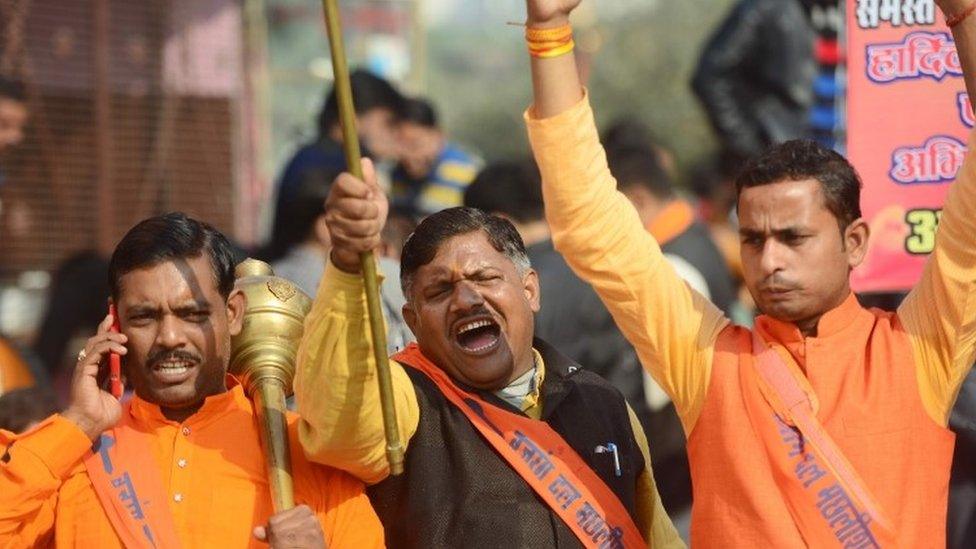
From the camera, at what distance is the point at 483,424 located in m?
5.09

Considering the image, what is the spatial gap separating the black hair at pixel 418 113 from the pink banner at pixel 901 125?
458 centimetres

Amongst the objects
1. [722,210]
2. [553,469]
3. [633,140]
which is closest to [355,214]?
[553,469]

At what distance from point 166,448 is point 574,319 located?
3.72m

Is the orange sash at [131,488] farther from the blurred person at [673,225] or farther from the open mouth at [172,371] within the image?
the blurred person at [673,225]

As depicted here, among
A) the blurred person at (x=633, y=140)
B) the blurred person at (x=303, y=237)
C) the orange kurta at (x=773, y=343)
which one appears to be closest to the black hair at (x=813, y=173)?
the orange kurta at (x=773, y=343)

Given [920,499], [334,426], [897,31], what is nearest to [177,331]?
[334,426]

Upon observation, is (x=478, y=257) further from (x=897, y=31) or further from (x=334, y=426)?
(x=897, y=31)

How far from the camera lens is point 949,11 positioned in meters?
4.72

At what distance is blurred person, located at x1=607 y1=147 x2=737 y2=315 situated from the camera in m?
8.77

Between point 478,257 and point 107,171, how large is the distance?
22.1ft

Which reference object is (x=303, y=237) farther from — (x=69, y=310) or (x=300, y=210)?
(x=69, y=310)

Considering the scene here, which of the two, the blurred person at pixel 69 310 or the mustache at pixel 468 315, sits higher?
the mustache at pixel 468 315

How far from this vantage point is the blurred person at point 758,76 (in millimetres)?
9859

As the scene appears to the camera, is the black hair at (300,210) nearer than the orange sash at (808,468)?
No
